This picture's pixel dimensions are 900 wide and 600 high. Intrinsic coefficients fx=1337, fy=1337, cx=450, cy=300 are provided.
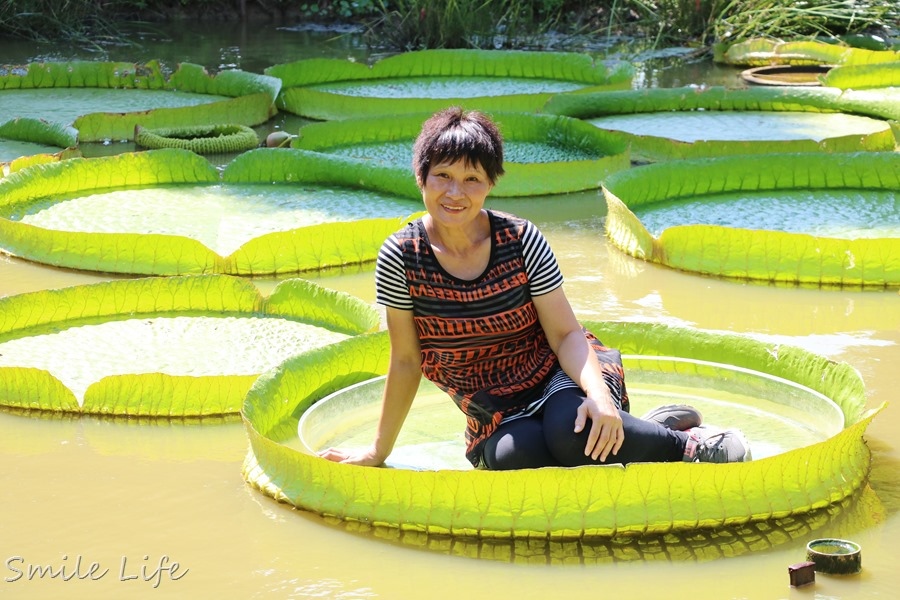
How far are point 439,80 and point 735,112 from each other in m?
1.76

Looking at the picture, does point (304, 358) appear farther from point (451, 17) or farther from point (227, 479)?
point (451, 17)

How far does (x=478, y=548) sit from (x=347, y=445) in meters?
0.52

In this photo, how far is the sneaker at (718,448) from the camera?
2500 millimetres

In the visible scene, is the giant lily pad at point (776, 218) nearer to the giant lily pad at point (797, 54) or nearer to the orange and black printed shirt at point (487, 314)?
the orange and black printed shirt at point (487, 314)

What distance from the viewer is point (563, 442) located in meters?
2.43

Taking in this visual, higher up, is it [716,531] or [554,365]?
[554,365]

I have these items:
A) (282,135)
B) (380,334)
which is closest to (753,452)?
(380,334)

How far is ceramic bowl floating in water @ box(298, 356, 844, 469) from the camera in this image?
2.78 metres

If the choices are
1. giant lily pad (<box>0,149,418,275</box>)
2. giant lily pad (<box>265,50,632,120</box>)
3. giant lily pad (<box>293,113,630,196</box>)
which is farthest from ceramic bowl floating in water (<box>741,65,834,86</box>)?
giant lily pad (<box>0,149,418,275</box>)

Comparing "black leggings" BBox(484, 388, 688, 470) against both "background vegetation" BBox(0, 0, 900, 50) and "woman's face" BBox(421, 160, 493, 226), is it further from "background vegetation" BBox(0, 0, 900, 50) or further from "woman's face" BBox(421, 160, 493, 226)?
"background vegetation" BBox(0, 0, 900, 50)

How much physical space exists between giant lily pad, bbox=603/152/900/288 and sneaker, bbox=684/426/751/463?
5.21ft

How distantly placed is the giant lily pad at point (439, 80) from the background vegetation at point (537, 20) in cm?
64

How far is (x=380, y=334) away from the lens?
122 inches

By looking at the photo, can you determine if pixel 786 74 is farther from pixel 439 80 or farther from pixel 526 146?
pixel 526 146
